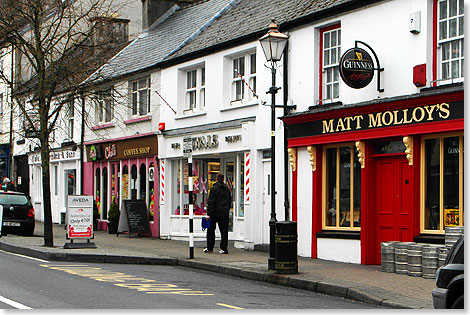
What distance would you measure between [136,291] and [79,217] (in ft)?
27.1

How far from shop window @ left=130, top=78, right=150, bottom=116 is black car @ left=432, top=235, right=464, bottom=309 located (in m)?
19.2

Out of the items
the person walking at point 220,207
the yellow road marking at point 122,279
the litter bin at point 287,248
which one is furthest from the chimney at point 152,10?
the litter bin at point 287,248

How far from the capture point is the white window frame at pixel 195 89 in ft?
77.4

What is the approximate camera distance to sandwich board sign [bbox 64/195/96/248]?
19.7 m

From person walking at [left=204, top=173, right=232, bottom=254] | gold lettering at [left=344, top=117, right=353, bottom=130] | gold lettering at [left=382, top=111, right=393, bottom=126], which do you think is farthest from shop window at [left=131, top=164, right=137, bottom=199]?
gold lettering at [left=382, top=111, right=393, bottom=126]

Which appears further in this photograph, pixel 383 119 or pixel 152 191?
pixel 152 191

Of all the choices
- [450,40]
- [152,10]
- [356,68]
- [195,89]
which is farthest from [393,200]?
[152,10]

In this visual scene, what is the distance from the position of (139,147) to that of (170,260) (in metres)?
9.42

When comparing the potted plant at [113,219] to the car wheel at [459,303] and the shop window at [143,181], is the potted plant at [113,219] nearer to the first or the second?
the shop window at [143,181]

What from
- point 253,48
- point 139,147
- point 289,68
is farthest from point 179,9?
point 289,68

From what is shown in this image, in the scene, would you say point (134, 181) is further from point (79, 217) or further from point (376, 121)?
point (376, 121)

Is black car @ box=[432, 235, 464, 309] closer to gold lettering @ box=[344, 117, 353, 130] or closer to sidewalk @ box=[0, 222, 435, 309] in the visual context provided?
sidewalk @ box=[0, 222, 435, 309]

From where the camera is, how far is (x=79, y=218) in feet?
65.5

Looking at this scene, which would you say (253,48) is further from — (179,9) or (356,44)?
(179,9)
